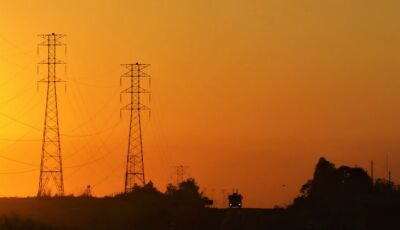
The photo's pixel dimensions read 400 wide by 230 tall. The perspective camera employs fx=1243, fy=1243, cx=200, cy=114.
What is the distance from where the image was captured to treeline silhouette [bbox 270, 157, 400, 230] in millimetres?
64562

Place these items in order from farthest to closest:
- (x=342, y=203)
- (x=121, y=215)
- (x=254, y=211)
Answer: (x=254, y=211) < (x=121, y=215) < (x=342, y=203)

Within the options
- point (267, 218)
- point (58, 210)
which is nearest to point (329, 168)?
point (267, 218)

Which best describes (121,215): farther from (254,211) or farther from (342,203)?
(342,203)

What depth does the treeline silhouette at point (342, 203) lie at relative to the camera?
Answer: 64.6 m

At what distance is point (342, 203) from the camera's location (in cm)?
7181

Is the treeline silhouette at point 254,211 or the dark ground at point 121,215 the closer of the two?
the treeline silhouette at point 254,211

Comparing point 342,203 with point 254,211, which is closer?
point 342,203

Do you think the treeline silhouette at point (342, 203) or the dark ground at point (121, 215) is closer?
the treeline silhouette at point (342, 203)

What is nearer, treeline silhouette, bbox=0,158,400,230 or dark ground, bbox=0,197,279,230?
treeline silhouette, bbox=0,158,400,230

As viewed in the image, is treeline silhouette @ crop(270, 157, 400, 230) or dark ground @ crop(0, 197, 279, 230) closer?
treeline silhouette @ crop(270, 157, 400, 230)

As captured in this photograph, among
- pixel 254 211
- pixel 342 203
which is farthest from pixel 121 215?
pixel 342 203

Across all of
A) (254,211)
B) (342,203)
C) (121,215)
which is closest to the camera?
(342,203)

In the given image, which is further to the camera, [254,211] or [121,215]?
[254,211]

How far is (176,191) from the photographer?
A: 390 feet
